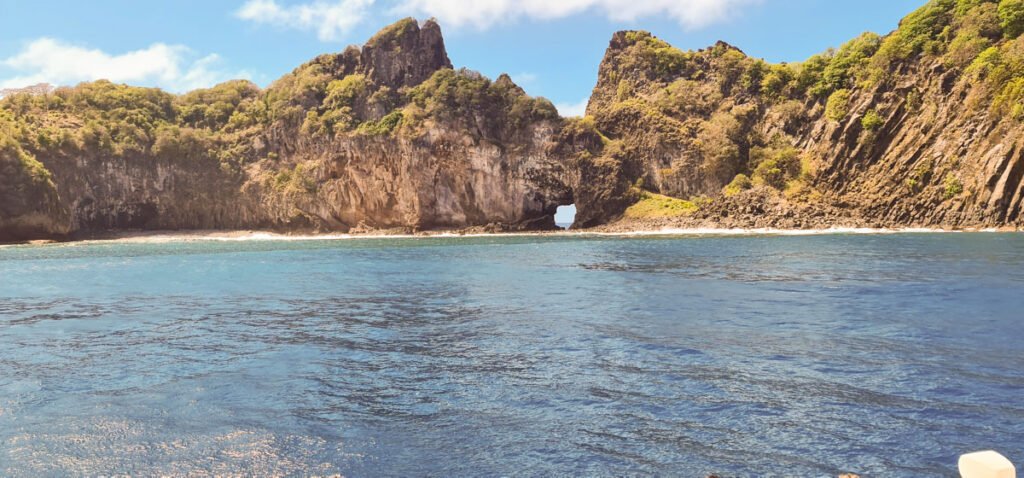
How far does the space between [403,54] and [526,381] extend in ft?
375

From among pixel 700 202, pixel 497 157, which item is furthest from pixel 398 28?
pixel 700 202

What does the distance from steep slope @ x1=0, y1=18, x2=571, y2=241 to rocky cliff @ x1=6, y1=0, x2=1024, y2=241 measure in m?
0.34

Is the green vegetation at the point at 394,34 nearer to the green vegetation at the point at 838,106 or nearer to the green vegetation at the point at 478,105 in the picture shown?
the green vegetation at the point at 478,105

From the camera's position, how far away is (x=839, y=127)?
87125 mm

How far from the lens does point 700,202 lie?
95000 millimetres

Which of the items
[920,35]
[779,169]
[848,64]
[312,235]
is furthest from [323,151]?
[920,35]

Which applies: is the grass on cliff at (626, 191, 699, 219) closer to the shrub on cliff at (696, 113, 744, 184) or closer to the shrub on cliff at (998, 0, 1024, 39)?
the shrub on cliff at (696, 113, 744, 184)

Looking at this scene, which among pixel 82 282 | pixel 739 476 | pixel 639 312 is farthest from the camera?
pixel 82 282

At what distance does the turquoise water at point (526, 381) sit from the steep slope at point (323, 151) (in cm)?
8052

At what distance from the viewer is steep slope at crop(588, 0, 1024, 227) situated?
227 ft

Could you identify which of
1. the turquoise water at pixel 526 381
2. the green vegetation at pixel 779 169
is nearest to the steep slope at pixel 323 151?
the green vegetation at pixel 779 169

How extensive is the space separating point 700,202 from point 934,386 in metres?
87.4

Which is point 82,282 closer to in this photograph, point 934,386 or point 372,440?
point 372,440

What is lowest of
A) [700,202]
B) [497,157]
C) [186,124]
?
[700,202]
